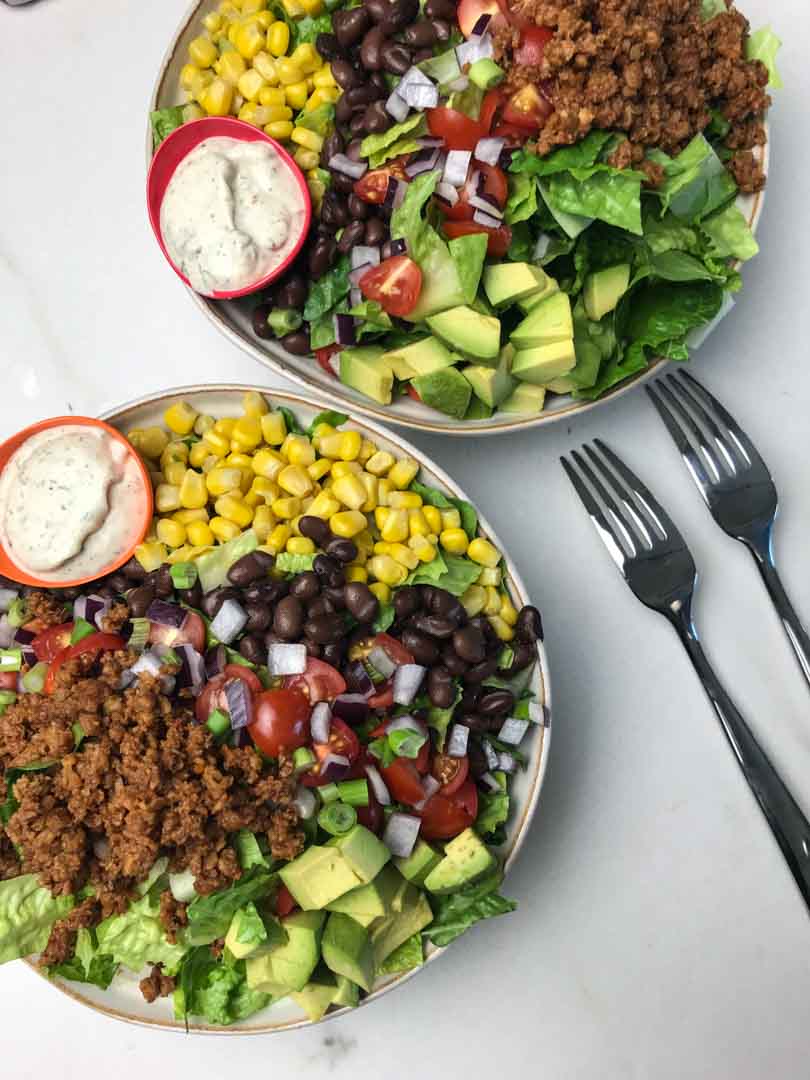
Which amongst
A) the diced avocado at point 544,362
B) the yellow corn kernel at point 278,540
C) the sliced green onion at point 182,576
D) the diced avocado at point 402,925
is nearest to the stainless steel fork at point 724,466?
the diced avocado at point 544,362

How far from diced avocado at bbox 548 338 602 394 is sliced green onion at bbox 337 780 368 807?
1.40 metres

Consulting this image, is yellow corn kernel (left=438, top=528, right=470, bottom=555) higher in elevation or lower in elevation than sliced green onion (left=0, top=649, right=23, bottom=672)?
lower

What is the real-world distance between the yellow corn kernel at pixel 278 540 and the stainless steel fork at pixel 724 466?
55.4 inches

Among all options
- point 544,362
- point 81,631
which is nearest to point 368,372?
point 544,362

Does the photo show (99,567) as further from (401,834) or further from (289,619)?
(401,834)

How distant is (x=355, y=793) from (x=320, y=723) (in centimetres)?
23

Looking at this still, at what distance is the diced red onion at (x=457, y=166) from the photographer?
2.96 metres

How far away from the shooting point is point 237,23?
129 inches

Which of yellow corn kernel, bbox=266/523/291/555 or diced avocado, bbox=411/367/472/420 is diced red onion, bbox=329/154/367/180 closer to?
diced avocado, bbox=411/367/472/420

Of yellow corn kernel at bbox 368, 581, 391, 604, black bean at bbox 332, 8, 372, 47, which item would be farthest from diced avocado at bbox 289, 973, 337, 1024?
black bean at bbox 332, 8, 372, 47

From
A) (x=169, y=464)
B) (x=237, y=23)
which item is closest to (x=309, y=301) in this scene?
(x=169, y=464)

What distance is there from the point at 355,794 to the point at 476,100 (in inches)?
84.9

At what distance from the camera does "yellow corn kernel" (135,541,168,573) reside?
3.10 m

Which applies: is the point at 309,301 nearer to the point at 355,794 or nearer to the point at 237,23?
the point at 237,23
